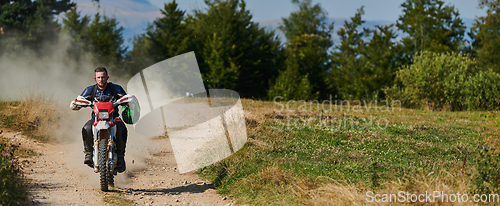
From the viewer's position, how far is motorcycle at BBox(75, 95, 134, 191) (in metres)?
6.42

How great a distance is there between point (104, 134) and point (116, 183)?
49.7 inches

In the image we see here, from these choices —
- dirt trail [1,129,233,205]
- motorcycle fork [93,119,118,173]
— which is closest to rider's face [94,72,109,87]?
motorcycle fork [93,119,118,173]

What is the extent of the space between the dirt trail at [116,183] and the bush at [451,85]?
21.4 m

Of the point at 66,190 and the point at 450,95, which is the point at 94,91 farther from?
the point at 450,95

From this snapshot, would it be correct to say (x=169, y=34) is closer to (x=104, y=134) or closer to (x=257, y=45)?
(x=257, y=45)

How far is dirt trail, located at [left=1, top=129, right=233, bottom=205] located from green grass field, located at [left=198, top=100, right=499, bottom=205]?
56cm

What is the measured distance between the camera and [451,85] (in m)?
25.5

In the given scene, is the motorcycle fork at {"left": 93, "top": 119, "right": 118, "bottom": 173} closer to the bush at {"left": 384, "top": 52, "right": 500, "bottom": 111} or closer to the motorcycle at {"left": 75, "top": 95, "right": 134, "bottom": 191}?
the motorcycle at {"left": 75, "top": 95, "right": 134, "bottom": 191}

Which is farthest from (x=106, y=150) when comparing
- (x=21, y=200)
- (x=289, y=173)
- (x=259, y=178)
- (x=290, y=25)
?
(x=290, y=25)

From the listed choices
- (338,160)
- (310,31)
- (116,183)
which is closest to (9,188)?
(116,183)

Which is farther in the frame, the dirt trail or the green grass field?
the dirt trail

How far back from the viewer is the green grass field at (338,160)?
595 centimetres

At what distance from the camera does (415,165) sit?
8.20m

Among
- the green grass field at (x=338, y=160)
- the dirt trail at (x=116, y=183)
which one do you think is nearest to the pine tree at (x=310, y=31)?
the green grass field at (x=338, y=160)
